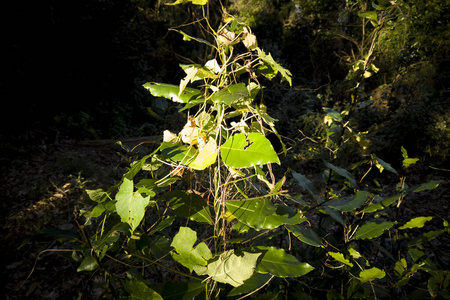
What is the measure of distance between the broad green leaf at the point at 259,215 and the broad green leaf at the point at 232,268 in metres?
0.06

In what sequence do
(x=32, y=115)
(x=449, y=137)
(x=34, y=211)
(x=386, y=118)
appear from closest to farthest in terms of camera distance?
1. (x=34, y=211)
2. (x=449, y=137)
3. (x=32, y=115)
4. (x=386, y=118)

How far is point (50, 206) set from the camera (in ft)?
8.55

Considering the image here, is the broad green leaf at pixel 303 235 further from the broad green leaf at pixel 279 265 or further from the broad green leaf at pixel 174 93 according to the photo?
the broad green leaf at pixel 174 93

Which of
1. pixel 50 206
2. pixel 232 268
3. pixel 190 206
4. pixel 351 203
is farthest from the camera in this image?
pixel 50 206

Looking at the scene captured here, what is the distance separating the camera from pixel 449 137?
351cm

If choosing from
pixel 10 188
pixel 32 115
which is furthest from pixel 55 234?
pixel 32 115

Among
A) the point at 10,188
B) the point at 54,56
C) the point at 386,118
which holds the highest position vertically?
the point at 54,56

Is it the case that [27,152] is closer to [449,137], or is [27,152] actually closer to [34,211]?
[34,211]

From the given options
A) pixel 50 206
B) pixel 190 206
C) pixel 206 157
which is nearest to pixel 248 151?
pixel 206 157

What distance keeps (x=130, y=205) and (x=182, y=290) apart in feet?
0.68

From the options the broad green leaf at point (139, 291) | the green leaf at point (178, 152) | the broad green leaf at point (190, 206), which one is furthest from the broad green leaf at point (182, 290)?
the green leaf at point (178, 152)

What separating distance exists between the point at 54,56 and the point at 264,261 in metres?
5.44

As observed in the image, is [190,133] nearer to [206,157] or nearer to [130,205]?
[206,157]

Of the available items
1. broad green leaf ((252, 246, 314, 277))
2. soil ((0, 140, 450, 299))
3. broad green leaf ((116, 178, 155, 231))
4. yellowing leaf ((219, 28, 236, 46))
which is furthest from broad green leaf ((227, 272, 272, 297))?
soil ((0, 140, 450, 299))
